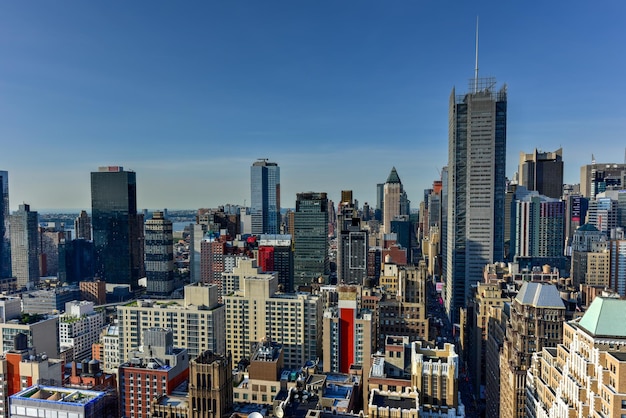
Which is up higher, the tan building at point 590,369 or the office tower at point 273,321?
the tan building at point 590,369

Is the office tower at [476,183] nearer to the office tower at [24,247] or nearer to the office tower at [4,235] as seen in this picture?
the office tower at [24,247]

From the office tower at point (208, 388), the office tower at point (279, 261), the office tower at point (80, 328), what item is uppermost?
the office tower at point (208, 388)

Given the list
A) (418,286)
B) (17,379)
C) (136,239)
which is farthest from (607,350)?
(136,239)

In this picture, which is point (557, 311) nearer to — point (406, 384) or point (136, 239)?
point (406, 384)

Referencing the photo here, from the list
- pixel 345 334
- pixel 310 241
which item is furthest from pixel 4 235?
pixel 345 334

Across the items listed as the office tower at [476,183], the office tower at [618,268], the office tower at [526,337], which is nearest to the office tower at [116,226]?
the office tower at [476,183]
